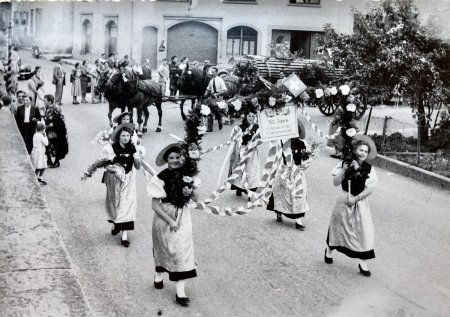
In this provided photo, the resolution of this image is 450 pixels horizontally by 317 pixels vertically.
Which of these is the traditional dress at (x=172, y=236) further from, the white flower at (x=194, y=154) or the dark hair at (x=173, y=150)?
the white flower at (x=194, y=154)

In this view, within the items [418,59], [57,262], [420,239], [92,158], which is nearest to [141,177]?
[92,158]

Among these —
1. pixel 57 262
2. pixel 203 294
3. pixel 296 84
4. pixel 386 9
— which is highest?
pixel 386 9

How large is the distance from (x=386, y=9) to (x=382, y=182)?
433cm

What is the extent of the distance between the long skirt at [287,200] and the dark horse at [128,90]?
25.4 feet

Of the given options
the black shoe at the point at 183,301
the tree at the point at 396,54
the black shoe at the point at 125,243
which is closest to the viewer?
the black shoe at the point at 183,301

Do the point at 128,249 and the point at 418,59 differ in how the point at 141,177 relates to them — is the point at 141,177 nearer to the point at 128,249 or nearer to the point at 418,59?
the point at 128,249

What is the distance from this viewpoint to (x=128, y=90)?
15.7 metres

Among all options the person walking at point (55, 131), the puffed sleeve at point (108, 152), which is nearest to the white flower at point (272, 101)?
the puffed sleeve at point (108, 152)

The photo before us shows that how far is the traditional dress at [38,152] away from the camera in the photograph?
1087 cm

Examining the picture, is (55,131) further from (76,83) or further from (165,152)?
(76,83)

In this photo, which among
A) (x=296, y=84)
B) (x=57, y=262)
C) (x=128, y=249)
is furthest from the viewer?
(x=296, y=84)

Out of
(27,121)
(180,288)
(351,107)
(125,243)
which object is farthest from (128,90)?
(180,288)

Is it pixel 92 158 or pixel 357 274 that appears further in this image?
pixel 92 158

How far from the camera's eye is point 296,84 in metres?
8.22
